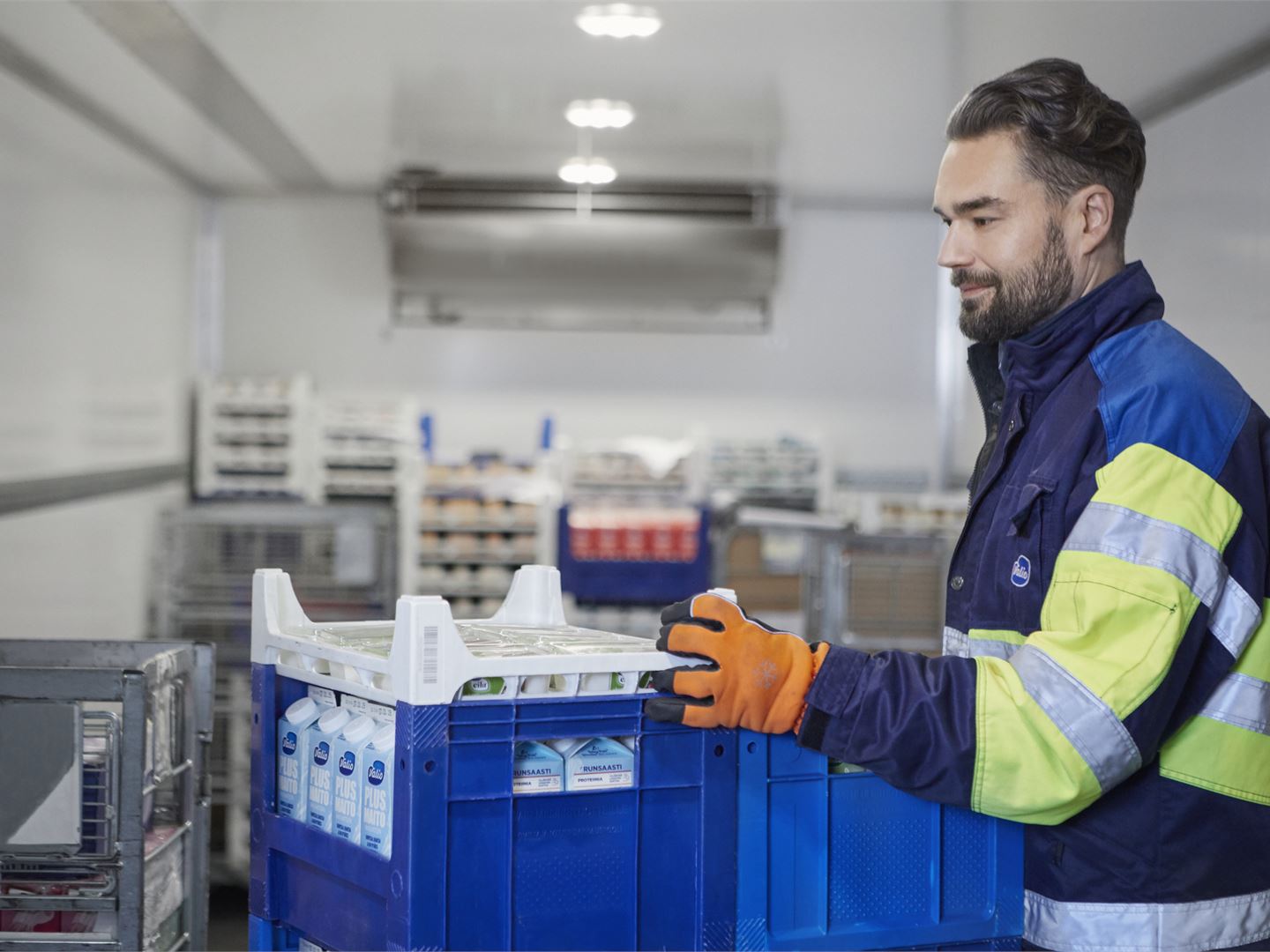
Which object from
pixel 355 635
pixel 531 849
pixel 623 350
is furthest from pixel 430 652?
pixel 623 350

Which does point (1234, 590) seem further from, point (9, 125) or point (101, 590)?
point (101, 590)

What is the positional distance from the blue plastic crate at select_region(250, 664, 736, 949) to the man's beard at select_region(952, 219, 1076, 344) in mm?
731

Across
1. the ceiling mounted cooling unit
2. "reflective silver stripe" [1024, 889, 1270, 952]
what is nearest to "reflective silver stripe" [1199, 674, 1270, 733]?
"reflective silver stripe" [1024, 889, 1270, 952]

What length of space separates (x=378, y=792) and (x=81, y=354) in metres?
3.83

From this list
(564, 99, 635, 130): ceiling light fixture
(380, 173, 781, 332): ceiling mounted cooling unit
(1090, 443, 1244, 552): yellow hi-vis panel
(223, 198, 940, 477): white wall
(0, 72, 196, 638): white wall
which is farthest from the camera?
(223, 198, 940, 477): white wall

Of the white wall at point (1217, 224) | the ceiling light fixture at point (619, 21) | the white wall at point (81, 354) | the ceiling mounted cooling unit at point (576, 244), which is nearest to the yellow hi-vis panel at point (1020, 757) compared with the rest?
the white wall at point (1217, 224)

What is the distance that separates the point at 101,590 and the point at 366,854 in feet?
13.1

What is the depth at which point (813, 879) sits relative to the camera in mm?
1709

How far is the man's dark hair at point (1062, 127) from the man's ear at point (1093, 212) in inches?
0.4

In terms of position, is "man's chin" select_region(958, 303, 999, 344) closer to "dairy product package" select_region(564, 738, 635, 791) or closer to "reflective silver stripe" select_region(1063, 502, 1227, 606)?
"reflective silver stripe" select_region(1063, 502, 1227, 606)

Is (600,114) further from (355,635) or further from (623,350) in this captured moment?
(355,635)

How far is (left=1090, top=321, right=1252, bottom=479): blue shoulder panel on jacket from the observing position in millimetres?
1649

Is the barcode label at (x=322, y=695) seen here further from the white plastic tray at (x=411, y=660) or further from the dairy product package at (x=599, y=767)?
the dairy product package at (x=599, y=767)

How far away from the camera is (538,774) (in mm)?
1577
